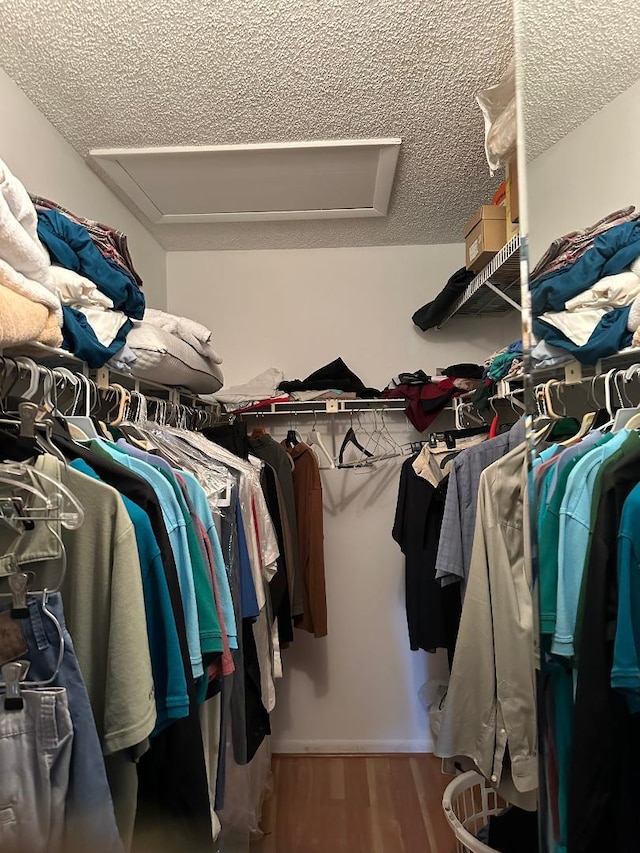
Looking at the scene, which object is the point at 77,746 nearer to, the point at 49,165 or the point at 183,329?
the point at 183,329

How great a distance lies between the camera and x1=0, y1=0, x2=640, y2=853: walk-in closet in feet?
2.13

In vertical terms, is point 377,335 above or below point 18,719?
above

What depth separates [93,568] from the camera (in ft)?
2.70

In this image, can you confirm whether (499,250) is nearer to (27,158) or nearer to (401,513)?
(401,513)

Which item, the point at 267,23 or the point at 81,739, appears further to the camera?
the point at 267,23

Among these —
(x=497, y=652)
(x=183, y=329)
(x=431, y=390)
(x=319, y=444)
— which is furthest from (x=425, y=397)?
(x=497, y=652)

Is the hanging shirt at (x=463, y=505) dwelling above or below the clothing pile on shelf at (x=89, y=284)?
below

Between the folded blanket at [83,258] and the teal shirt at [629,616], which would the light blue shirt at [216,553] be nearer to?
→ the folded blanket at [83,258]

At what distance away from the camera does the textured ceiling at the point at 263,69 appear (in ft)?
3.80

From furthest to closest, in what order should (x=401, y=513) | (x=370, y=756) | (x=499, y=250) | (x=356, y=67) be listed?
(x=370, y=756)
(x=401, y=513)
(x=499, y=250)
(x=356, y=67)

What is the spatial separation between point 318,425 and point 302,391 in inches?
9.1

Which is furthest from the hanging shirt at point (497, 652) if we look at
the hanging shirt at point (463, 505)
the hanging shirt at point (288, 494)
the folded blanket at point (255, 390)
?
the folded blanket at point (255, 390)

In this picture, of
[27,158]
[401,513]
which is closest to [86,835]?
[401,513]

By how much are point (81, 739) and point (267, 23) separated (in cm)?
143
